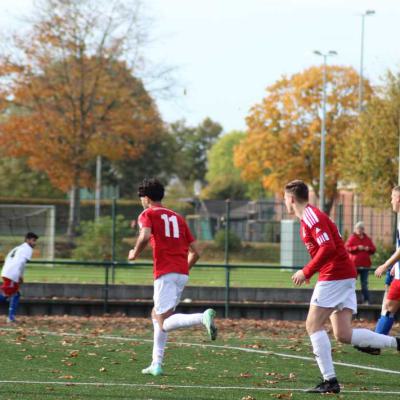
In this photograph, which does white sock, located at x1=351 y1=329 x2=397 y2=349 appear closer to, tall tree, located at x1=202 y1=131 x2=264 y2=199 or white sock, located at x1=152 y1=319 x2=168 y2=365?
white sock, located at x1=152 y1=319 x2=168 y2=365

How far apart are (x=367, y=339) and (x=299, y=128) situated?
57.7 meters

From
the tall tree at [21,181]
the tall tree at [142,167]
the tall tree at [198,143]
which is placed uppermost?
the tall tree at [198,143]

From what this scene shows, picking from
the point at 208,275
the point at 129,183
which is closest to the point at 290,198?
the point at 208,275

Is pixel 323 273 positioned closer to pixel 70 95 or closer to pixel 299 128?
pixel 70 95

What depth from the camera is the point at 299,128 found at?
6769 cm

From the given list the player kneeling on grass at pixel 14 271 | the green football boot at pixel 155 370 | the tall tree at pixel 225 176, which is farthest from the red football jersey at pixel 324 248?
the tall tree at pixel 225 176

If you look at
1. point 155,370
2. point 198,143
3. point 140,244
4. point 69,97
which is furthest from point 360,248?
point 198,143

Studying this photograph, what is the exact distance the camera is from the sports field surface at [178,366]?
10039 millimetres

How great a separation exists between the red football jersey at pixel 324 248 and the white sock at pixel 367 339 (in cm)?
66

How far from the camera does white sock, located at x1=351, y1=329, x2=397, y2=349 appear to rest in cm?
1035

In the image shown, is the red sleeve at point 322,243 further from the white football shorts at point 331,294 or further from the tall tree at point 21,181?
the tall tree at point 21,181

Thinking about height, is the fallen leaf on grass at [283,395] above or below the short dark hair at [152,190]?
below

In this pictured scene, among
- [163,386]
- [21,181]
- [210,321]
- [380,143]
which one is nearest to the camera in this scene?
[163,386]

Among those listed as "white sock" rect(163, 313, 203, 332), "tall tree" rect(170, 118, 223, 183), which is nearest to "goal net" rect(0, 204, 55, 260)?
"white sock" rect(163, 313, 203, 332)
